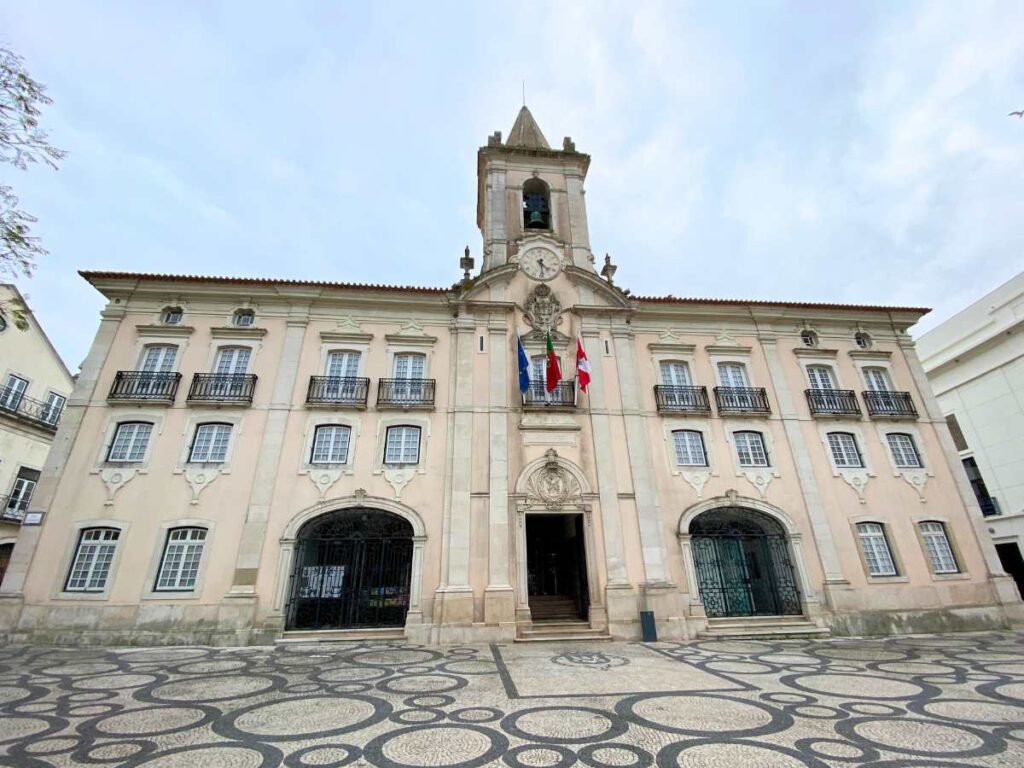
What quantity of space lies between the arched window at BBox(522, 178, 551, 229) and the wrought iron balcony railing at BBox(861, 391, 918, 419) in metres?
12.6

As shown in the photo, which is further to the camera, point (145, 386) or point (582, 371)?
point (582, 371)

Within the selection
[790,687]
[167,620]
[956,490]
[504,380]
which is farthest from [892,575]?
[167,620]

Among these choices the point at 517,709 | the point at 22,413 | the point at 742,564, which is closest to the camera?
the point at 517,709

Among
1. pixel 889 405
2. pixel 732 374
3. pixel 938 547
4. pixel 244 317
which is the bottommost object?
pixel 938 547

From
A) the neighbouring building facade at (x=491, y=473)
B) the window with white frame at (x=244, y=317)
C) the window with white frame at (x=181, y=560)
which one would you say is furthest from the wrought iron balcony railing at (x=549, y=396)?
the window with white frame at (x=181, y=560)

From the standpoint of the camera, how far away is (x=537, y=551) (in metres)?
15.3

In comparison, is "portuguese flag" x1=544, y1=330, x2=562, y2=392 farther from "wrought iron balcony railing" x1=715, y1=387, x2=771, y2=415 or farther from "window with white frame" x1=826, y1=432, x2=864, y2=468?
"window with white frame" x1=826, y1=432, x2=864, y2=468

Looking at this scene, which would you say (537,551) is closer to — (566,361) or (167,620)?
(566,361)

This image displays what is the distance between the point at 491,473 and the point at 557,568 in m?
4.83

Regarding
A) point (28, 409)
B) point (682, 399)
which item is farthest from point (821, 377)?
point (28, 409)

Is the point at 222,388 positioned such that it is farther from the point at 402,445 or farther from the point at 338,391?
the point at 402,445

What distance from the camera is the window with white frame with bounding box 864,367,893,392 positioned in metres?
15.5

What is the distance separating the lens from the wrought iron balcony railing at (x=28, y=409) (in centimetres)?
1814

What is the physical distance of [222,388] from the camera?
43.1 feet
